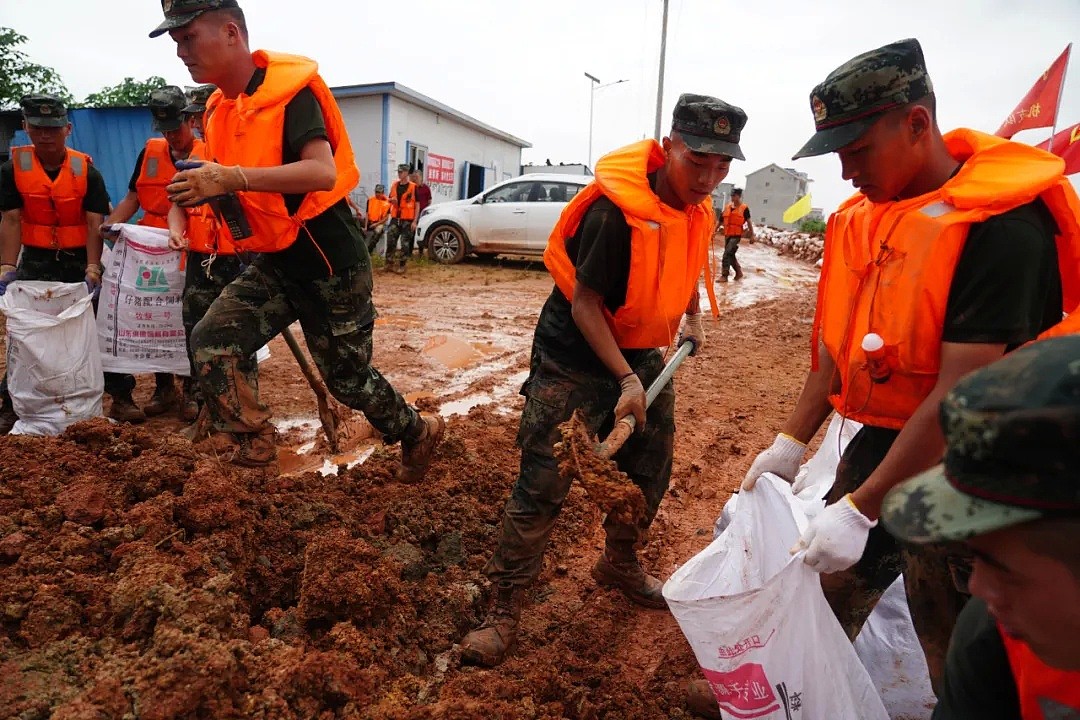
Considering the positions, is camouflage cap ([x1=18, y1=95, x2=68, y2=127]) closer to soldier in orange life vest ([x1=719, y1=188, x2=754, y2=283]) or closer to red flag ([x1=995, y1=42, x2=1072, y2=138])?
red flag ([x1=995, y1=42, x2=1072, y2=138])

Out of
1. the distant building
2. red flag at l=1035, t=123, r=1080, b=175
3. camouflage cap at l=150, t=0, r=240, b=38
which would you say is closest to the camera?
camouflage cap at l=150, t=0, r=240, b=38

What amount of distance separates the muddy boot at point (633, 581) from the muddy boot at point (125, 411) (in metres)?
3.38

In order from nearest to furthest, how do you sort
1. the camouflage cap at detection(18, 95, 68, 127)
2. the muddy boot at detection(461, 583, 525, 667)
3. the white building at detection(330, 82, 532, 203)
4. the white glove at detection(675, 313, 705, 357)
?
the muddy boot at detection(461, 583, 525, 667) → the white glove at detection(675, 313, 705, 357) → the camouflage cap at detection(18, 95, 68, 127) → the white building at detection(330, 82, 532, 203)

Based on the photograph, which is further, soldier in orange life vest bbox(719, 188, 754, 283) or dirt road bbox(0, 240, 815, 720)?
soldier in orange life vest bbox(719, 188, 754, 283)

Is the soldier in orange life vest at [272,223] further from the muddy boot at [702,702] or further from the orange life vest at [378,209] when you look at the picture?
the orange life vest at [378,209]

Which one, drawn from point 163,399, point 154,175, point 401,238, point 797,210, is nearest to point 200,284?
point 154,175

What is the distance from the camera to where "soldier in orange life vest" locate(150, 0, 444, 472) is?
2.59m

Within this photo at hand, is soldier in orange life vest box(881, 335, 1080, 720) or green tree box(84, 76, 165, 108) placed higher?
green tree box(84, 76, 165, 108)

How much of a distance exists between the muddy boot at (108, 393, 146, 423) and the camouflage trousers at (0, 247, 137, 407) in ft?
0.13

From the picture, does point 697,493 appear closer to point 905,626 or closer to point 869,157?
point 905,626

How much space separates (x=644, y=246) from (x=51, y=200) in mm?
3916

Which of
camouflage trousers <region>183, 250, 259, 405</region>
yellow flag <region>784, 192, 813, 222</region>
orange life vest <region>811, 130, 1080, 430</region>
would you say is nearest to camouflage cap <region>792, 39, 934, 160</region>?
orange life vest <region>811, 130, 1080, 430</region>

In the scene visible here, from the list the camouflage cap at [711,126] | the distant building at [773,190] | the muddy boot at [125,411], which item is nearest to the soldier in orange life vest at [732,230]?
the muddy boot at [125,411]

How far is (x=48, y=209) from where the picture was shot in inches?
168
